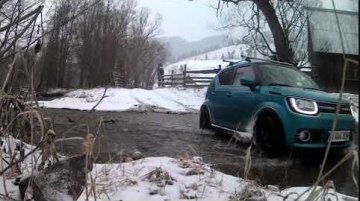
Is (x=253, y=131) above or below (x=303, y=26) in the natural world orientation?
below

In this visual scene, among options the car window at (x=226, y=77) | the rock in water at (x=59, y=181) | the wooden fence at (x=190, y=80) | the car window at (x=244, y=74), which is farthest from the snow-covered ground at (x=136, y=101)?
the rock in water at (x=59, y=181)

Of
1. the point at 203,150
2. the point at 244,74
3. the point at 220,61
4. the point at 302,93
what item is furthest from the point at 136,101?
the point at 220,61

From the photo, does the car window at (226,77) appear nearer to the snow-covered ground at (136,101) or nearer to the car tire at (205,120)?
the car tire at (205,120)

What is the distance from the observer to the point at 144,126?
1245 centimetres

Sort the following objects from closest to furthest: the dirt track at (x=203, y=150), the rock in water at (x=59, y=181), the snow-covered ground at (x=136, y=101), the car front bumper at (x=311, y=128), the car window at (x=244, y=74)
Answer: the rock in water at (x=59, y=181), the dirt track at (x=203, y=150), the car front bumper at (x=311, y=128), the car window at (x=244, y=74), the snow-covered ground at (x=136, y=101)

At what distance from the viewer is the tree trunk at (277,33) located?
76.0ft

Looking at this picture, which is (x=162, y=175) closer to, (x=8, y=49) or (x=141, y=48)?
(x=8, y=49)

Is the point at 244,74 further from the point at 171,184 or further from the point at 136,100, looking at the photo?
the point at 136,100

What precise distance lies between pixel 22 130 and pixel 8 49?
26.2 inches

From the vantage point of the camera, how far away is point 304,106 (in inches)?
297

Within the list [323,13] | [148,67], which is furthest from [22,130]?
[148,67]

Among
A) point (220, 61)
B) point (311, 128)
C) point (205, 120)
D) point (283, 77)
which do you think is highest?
point (220, 61)

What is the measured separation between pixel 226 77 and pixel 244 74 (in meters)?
0.83

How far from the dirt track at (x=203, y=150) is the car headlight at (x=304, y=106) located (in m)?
0.75
